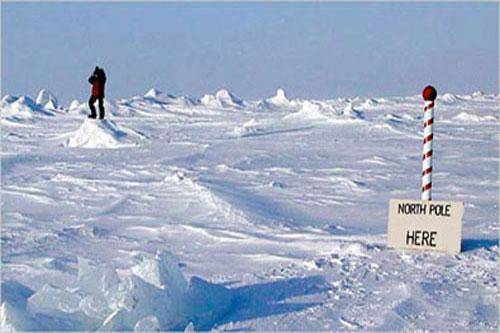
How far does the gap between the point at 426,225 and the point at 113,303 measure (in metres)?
2.72

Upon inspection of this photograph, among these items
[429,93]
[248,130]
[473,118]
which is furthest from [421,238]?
[473,118]

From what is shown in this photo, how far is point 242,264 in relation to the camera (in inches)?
221

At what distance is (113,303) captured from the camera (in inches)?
159

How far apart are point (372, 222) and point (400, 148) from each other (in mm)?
8206

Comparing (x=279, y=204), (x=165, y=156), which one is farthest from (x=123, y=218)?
(x=165, y=156)

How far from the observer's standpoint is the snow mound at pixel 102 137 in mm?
15977

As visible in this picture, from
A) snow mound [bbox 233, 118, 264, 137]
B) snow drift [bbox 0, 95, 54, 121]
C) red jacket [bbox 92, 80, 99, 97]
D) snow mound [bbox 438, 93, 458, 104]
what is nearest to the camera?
red jacket [bbox 92, 80, 99, 97]

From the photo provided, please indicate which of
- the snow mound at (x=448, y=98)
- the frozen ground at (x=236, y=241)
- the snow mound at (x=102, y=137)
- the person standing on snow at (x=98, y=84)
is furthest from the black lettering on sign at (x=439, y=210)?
the snow mound at (x=448, y=98)

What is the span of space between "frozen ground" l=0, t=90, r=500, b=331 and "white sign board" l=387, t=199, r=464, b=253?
12cm

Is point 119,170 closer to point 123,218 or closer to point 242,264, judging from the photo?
point 123,218

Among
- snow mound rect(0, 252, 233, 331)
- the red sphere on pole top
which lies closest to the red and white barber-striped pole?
the red sphere on pole top

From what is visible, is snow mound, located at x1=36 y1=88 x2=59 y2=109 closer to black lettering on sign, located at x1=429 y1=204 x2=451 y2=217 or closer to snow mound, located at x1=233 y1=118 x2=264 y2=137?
snow mound, located at x1=233 y1=118 x2=264 y2=137

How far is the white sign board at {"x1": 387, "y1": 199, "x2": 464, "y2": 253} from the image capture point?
582cm

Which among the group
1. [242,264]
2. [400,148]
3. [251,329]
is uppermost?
[400,148]
